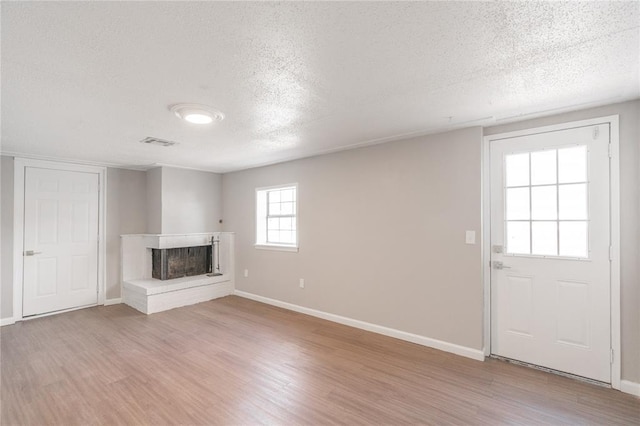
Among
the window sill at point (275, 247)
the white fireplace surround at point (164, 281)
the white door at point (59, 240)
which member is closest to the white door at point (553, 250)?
the window sill at point (275, 247)

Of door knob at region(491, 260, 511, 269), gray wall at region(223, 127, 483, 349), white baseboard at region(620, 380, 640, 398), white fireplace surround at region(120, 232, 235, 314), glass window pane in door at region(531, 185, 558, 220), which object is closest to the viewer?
white baseboard at region(620, 380, 640, 398)

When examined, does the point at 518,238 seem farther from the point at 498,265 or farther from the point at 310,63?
the point at 310,63

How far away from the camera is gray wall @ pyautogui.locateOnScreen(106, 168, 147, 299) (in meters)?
5.08

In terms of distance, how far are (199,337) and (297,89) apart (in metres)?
3.03

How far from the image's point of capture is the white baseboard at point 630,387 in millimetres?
2340

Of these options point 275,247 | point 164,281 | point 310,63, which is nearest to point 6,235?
point 164,281

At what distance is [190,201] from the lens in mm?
5434

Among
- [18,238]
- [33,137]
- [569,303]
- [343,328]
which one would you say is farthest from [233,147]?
[569,303]

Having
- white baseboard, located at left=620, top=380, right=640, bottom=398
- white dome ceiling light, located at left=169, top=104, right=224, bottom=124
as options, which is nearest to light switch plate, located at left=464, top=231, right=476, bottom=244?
white baseboard, located at left=620, top=380, right=640, bottom=398

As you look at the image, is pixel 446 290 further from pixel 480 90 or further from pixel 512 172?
pixel 480 90

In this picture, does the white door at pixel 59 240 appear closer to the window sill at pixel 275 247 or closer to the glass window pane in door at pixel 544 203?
the window sill at pixel 275 247

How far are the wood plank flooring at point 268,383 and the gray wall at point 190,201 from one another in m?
1.96

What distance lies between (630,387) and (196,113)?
4143 mm

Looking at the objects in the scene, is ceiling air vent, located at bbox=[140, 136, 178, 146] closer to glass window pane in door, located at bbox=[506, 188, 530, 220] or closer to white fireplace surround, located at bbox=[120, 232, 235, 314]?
white fireplace surround, located at bbox=[120, 232, 235, 314]
